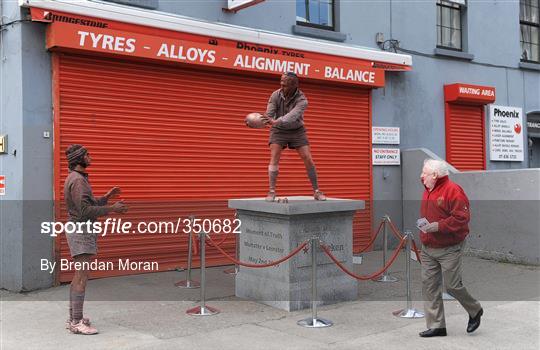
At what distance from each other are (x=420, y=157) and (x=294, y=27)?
3931mm

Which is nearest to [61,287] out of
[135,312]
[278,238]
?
[135,312]

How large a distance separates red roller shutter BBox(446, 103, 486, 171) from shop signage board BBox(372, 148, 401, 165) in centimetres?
182

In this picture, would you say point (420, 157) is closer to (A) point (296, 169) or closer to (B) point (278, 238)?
(A) point (296, 169)

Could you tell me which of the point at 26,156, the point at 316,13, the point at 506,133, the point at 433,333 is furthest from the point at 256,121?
the point at 506,133

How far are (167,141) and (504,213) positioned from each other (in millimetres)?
6399

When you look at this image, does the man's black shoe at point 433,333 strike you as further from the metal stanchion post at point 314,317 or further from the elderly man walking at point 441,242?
the metal stanchion post at point 314,317

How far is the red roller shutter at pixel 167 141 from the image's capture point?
9.03 m

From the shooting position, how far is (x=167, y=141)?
9930mm

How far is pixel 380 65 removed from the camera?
12.5 meters

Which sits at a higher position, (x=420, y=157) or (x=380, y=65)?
(x=380, y=65)

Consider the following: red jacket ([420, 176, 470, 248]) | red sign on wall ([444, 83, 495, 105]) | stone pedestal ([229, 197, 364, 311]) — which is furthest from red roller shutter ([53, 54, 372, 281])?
red jacket ([420, 176, 470, 248])

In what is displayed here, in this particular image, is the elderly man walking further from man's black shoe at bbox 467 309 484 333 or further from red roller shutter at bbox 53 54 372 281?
red roller shutter at bbox 53 54 372 281

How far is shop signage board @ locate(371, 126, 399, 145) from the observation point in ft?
42.0

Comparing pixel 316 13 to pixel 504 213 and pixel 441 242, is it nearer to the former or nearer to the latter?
pixel 504 213
